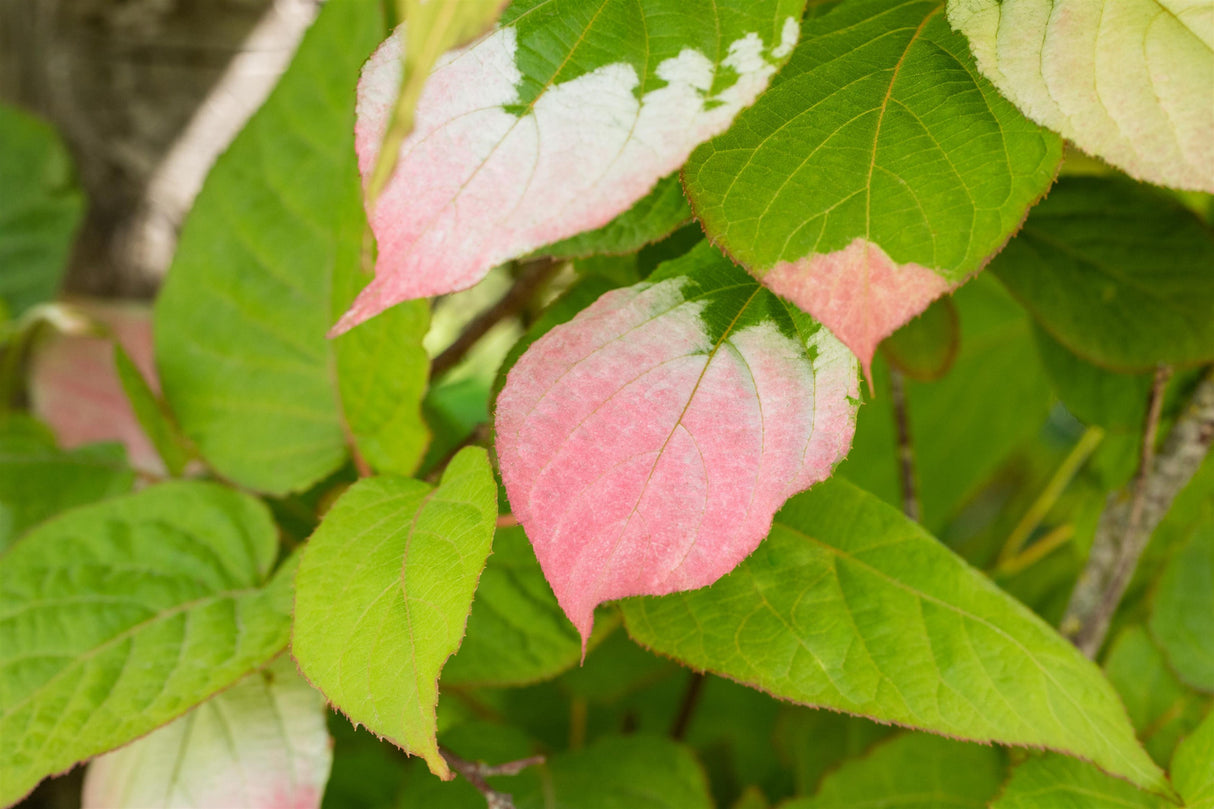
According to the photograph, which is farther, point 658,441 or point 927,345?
point 927,345

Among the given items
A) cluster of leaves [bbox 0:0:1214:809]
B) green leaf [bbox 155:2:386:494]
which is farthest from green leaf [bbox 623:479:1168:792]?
green leaf [bbox 155:2:386:494]

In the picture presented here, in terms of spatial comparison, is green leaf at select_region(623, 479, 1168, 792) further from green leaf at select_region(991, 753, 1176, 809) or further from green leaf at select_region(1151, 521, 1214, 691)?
green leaf at select_region(1151, 521, 1214, 691)

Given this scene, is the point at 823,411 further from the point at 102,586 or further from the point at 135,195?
the point at 135,195

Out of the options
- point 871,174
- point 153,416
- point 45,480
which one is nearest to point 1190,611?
point 871,174

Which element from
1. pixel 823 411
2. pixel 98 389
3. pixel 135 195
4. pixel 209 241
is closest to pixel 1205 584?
pixel 823 411

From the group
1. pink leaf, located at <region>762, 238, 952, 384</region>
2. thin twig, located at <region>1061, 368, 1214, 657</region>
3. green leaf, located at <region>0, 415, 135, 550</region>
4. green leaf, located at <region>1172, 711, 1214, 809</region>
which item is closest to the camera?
pink leaf, located at <region>762, 238, 952, 384</region>

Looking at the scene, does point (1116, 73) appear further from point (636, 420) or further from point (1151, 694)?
point (1151, 694)
